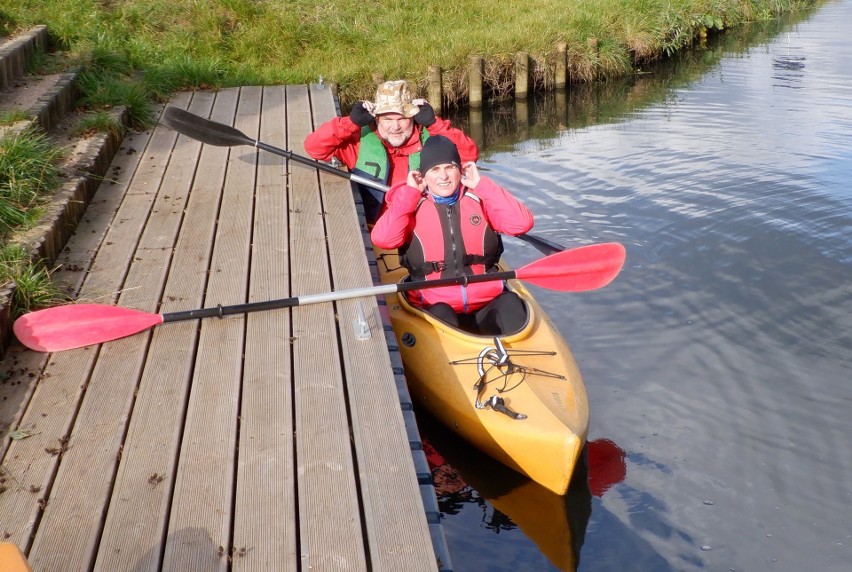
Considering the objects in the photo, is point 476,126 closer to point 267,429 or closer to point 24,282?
point 24,282

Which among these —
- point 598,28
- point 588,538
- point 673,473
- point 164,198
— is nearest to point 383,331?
point 588,538

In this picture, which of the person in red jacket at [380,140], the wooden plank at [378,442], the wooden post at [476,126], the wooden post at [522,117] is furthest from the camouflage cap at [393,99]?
the wooden post at [522,117]

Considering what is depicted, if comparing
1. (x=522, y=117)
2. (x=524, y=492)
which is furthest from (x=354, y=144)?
(x=522, y=117)

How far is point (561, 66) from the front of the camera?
37.1 ft

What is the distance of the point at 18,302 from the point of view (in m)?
3.76

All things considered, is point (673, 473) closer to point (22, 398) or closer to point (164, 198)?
point (22, 398)

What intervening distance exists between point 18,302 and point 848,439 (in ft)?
12.5

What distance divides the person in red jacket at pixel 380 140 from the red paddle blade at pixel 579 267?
4.89 feet

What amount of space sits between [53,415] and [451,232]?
2.13 metres

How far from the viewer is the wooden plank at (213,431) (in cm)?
249

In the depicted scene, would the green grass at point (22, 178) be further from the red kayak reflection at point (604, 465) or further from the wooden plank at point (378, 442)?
the red kayak reflection at point (604, 465)

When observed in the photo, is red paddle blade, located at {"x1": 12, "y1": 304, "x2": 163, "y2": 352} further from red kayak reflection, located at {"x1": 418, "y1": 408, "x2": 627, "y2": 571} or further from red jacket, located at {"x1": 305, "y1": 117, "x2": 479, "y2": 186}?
red jacket, located at {"x1": 305, "y1": 117, "x2": 479, "y2": 186}

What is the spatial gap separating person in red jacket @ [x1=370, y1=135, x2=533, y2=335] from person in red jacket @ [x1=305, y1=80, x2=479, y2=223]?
1.24 m

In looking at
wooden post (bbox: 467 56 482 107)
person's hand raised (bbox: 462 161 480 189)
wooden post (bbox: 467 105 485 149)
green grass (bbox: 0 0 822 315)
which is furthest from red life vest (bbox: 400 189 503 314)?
wooden post (bbox: 467 56 482 107)
